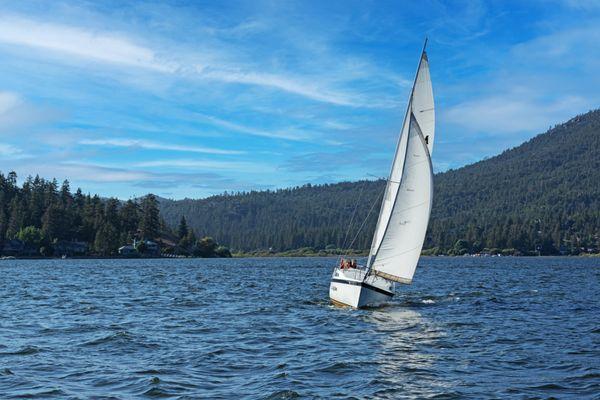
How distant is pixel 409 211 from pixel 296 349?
17321 mm

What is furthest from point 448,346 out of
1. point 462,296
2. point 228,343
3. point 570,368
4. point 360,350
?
point 462,296

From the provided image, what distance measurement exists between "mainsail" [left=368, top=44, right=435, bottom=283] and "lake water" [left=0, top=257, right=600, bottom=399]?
12.5ft

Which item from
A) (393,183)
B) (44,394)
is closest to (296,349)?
(44,394)

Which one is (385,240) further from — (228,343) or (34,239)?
(34,239)

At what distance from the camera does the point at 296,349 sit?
28.5m

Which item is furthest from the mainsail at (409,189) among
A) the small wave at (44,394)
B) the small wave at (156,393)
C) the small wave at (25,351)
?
the small wave at (44,394)

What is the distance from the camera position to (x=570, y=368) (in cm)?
2439

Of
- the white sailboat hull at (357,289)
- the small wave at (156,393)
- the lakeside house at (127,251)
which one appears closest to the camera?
the small wave at (156,393)

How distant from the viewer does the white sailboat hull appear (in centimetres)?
4247

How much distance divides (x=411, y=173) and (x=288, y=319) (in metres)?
12.6

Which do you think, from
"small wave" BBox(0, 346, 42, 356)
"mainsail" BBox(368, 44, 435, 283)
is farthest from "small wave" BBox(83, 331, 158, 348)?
"mainsail" BBox(368, 44, 435, 283)

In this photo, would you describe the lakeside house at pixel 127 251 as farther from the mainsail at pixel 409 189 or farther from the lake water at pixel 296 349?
the mainsail at pixel 409 189

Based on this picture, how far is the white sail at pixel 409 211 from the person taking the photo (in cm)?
4281

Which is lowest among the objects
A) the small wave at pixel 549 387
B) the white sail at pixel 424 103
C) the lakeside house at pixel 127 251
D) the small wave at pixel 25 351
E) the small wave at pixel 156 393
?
the small wave at pixel 156 393
